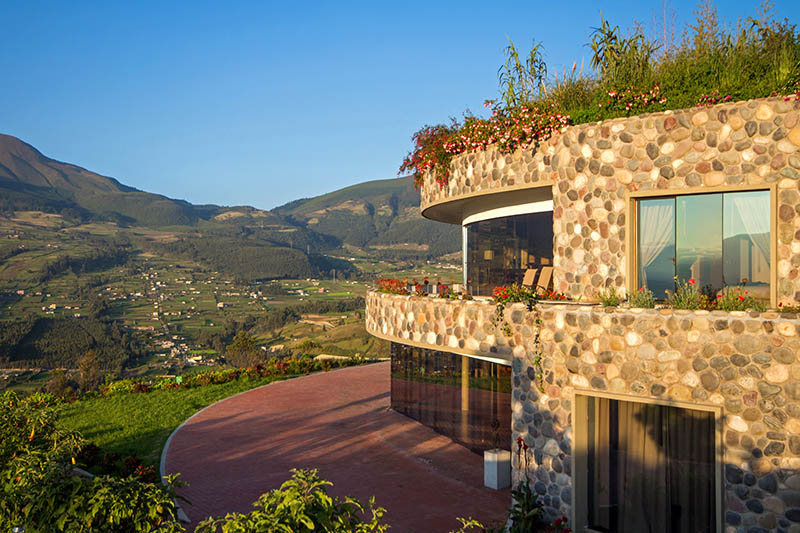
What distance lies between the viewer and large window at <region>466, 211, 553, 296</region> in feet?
52.9

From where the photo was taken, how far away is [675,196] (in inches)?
475

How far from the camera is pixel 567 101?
14.1 meters

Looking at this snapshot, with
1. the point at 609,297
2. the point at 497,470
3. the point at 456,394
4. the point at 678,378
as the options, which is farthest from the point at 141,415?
the point at 678,378

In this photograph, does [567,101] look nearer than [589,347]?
No

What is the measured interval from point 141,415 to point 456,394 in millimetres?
12757

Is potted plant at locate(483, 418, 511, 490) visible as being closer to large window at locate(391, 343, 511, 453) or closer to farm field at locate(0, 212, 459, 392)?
large window at locate(391, 343, 511, 453)

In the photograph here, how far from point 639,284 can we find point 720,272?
1.57 metres

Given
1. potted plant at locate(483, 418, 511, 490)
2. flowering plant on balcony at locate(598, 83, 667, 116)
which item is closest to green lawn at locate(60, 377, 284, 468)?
potted plant at locate(483, 418, 511, 490)

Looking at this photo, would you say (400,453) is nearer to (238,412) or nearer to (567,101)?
(238,412)

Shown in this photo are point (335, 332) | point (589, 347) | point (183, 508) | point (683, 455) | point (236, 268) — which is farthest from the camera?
point (236, 268)

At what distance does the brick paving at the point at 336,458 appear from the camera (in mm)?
13695

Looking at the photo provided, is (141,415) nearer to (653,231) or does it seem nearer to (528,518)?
(528,518)

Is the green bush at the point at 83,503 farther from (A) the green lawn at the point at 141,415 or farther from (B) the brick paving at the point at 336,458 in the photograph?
(A) the green lawn at the point at 141,415

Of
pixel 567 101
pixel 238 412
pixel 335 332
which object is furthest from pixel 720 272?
pixel 335 332
